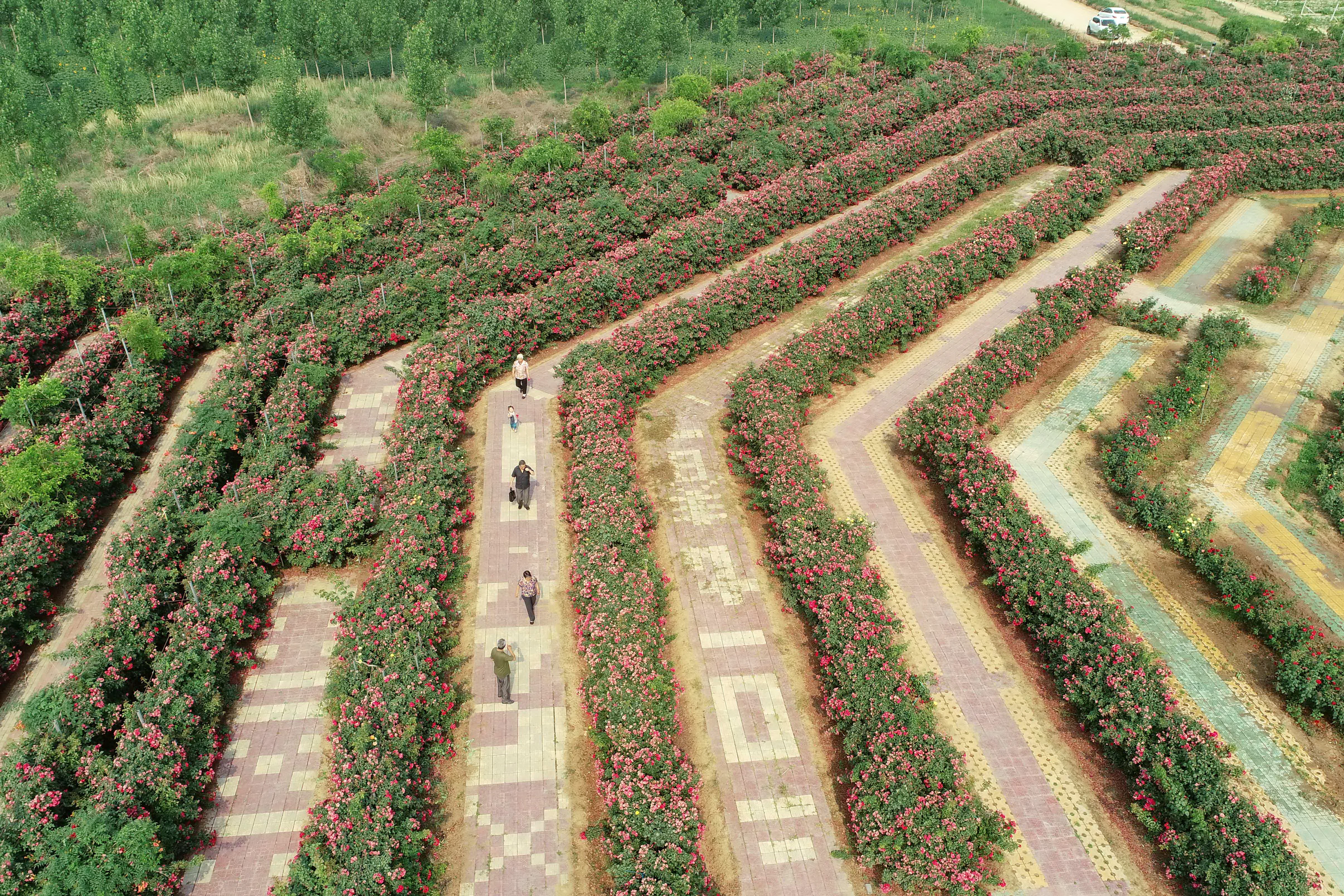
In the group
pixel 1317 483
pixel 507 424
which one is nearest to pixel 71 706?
pixel 507 424

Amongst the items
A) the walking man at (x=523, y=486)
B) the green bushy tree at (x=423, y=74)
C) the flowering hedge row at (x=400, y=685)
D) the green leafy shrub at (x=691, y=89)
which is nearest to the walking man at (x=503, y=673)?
the flowering hedge row at (x=400, y=685)

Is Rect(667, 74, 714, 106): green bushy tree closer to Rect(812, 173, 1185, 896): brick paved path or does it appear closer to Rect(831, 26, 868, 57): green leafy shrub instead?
Rect(831, 26, 868, 57): green leafy shrub

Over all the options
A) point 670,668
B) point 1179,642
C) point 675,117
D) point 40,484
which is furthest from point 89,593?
point 675,117

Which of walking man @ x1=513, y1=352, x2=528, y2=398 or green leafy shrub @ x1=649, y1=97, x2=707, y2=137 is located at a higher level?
green leafy shrub @ x1=649, y1=97, x2=707, y2=137

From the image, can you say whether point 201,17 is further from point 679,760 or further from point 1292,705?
point 1292,705

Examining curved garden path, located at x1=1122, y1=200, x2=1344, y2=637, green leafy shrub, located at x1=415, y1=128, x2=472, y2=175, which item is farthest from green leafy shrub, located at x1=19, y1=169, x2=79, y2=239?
curved garden path, located at x1=1122, y1=200, x2=1344, y2=637

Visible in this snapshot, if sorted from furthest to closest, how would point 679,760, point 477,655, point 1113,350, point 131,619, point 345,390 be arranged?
point 1113,350 < point 345,390 < point 477,655 < point 131,619 < point 679,760
